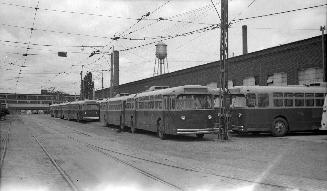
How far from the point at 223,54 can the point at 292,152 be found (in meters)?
7.22

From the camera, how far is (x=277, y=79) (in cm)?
3375

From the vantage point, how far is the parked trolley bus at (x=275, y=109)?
21.2 meters

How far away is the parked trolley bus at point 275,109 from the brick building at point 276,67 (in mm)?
7766

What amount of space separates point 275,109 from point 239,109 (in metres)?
1.85

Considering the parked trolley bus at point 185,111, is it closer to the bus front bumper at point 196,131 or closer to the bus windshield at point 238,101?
the bus front bumper at point 196,131

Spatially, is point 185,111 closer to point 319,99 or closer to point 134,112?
point 134,112

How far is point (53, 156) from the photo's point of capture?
542 inches

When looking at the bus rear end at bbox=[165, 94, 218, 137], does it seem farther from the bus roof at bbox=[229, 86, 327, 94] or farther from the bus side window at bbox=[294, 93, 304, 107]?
the bus side window at bbox=[294, 93, 304, 107]

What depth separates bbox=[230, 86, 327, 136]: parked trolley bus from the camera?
21.2 m

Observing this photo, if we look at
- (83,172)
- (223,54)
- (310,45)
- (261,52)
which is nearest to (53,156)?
(83,172)

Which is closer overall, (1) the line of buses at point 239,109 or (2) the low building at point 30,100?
(1) the line of buses at point 239,109

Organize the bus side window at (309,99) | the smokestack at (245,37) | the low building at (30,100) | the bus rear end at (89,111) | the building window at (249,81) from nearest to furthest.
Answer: the bus side window at (309,99)
the building window at (249,81)
the bus rear end at (89,111)
the smokestack at (245,37)
the low building at (30,100)

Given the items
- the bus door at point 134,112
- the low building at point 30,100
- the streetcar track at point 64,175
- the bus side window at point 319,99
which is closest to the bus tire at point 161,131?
the bus door at point 134,112

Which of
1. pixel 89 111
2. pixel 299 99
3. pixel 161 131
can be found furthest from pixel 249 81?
pixel 161 131
